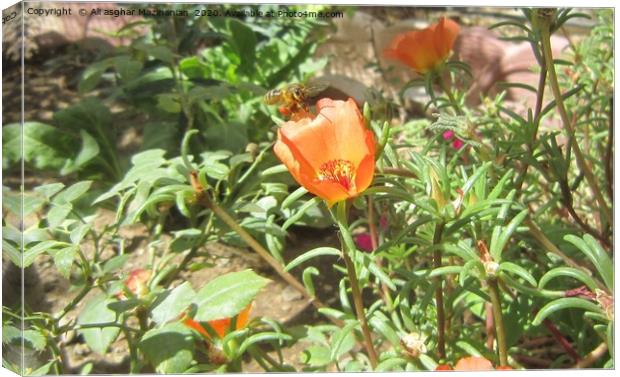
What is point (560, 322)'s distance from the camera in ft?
3.15

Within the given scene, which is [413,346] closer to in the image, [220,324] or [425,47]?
[220,324]

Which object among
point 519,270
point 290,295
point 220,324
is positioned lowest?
point 290,295

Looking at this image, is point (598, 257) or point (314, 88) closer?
point (598, 257)

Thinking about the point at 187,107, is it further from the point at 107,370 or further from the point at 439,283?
the point at 439,283

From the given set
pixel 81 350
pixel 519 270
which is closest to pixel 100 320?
pixel 81 350

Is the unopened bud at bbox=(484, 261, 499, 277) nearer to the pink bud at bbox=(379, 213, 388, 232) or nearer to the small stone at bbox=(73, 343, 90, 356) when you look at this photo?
the pink bud at bbox=(379, 213, 388, 232)

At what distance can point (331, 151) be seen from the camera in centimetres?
68

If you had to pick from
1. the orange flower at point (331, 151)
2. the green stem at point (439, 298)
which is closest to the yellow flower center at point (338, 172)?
the orange flower at point (331, 151)

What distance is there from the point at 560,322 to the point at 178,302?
466 millimetres

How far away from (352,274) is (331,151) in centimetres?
12

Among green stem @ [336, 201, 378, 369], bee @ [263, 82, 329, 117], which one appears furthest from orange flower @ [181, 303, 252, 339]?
bee @ [263, 82, 329, 117]

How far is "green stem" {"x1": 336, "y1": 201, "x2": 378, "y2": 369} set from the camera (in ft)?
2.19

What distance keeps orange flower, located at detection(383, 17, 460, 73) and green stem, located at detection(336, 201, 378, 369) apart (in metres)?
0.32

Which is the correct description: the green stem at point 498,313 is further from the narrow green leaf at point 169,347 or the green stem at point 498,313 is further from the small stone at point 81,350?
the small stone at point 81,350
